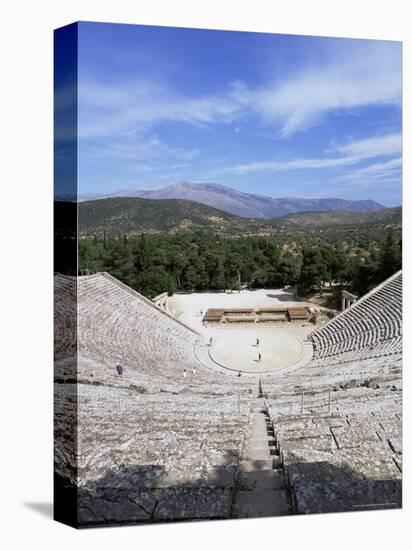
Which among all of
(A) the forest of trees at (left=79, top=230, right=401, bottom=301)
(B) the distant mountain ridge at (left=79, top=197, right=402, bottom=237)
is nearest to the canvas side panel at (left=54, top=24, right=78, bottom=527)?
(B) the distant mountain ridge at (left=79, top=197, right=402, bottom=237)

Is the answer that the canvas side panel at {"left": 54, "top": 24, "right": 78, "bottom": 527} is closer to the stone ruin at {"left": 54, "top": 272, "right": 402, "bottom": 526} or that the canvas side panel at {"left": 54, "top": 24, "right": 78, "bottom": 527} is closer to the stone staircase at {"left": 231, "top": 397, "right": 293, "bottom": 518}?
the stone ruin at {"left": 54, "top": 272, "right": 402, "bottom": 526}

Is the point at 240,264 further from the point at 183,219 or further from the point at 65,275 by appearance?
the point at 65,275

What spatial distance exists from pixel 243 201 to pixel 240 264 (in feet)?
3.71

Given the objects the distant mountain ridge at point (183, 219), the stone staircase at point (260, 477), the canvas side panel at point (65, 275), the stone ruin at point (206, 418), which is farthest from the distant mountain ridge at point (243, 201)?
the stone staircase at point (260, 477)

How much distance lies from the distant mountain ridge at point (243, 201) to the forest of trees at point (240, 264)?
51cm

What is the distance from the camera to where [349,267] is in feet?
39.6

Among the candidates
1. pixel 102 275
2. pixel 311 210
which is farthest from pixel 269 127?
pixel 102 275

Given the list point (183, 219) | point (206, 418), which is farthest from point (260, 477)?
point (183, 219)

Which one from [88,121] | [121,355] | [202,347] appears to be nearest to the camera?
[88,121]

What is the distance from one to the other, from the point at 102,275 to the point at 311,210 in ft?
11.9

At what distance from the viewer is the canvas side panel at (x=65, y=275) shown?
32.9ft

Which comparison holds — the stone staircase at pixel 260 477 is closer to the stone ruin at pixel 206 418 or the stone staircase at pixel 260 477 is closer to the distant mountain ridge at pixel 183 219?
the stone ruin at pixel 206 418

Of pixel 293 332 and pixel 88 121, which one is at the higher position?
pixel 88 121

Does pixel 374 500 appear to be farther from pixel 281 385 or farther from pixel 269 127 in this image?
pixel 269 127
